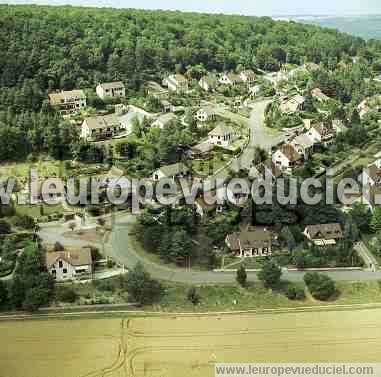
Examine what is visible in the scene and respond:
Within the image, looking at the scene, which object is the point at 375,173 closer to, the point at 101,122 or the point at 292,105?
the point at 292,105

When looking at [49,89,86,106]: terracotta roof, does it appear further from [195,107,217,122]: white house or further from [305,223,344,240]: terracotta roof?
[305,223,344,240]: terracotta roof

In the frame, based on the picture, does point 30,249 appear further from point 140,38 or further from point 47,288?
point 140,38

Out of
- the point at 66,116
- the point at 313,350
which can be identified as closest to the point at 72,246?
the point at 313,350

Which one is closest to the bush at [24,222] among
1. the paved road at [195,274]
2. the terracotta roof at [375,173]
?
the paved road at [195,274]

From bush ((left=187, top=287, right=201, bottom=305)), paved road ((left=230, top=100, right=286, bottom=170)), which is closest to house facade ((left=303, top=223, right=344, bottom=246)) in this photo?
bush ((left=187, top=287, right=201, bottom=305))

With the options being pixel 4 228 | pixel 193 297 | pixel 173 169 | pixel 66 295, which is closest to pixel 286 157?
pixel 173 169

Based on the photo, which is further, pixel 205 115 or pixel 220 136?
pixel 205 115
